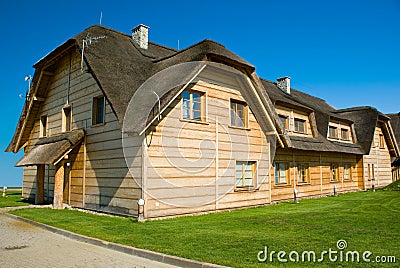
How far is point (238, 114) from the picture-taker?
47.4 ft

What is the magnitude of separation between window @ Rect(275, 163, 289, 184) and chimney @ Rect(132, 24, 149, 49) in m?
8.50

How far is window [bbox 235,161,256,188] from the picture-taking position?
1398cm

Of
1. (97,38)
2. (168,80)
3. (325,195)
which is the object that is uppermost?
(97,38)

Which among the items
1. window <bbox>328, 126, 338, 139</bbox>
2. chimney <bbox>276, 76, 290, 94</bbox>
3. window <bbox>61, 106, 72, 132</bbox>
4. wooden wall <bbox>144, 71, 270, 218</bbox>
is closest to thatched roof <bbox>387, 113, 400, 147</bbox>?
window <bbox>328, 126, 338, 139</bbox>

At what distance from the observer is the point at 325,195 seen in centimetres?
2036

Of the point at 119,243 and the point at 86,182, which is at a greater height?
the point at 86,182

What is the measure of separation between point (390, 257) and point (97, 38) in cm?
1155

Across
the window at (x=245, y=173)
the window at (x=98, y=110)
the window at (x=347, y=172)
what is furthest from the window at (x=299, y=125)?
the window at (x=98, y=110)

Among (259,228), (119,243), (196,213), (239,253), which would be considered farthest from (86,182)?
(239,253)

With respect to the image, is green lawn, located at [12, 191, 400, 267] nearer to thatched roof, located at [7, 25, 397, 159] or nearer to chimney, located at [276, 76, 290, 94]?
thatched roof, located at [7, 25, 397, 159]

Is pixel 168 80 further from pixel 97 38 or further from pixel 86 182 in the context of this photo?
pixel 86 182

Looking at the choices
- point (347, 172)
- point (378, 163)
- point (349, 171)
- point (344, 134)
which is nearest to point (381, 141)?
point (378, 163)

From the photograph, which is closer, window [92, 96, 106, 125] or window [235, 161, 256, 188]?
window [92, 96, 106, 125]

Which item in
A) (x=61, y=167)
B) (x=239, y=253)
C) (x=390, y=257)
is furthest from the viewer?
(x=61, y=167)
